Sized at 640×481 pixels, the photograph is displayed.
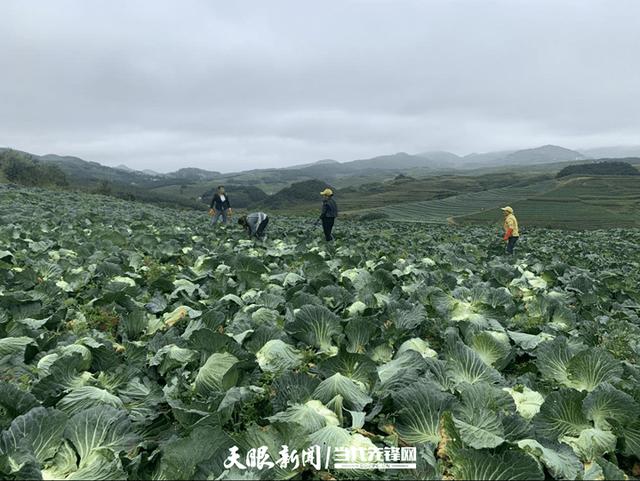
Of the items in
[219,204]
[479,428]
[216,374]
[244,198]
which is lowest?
[244,198]

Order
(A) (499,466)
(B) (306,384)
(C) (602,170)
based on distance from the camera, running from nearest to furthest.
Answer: (A) (499,466) < (B) (306,384) < (C) (602,170)

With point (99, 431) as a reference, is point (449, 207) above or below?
below

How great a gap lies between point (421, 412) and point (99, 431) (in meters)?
2.27

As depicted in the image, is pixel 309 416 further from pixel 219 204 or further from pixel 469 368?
pixel 219 204

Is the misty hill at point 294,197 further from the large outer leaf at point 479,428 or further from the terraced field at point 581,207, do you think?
the large outer leaf at point 479,428

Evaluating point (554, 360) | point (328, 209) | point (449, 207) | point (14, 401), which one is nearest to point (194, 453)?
point (14, 401)

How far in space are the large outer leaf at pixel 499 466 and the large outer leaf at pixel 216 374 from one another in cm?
193

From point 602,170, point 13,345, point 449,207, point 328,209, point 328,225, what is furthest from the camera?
point 602,170

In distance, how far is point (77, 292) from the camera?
24.1ft

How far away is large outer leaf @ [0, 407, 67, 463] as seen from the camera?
9.68 feet

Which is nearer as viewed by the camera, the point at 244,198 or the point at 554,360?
the point at 554,360

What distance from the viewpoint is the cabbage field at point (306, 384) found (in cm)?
297

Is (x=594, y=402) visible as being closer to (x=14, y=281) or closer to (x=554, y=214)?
(x=14, y=281)

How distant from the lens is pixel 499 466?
9.14 ft
